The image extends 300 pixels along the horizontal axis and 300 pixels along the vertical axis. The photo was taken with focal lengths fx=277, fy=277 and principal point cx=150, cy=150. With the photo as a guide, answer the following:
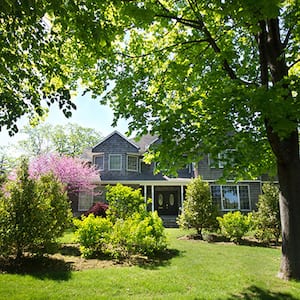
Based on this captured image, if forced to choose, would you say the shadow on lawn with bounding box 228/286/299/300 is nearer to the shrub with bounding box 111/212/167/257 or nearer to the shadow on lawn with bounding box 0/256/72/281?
the shrub with bounding box 111/212/167/257

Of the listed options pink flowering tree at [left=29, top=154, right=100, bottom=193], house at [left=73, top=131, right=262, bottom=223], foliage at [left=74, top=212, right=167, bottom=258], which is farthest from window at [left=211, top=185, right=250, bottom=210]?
foliage at [left=74, top=212, right=167, bottom=258]

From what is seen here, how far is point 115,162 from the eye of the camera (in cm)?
2369

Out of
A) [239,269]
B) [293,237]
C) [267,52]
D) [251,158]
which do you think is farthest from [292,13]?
[239,269]

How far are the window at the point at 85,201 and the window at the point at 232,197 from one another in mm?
10047

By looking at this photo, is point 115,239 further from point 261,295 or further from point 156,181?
point 156,181

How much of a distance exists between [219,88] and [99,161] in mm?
18209

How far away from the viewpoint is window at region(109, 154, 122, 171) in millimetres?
23547

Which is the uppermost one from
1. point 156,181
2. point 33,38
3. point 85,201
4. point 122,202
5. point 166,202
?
point 33,38

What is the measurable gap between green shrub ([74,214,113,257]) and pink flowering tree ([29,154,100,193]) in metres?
13.2

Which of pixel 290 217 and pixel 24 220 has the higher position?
pixel 290 217

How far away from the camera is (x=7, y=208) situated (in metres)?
7.57

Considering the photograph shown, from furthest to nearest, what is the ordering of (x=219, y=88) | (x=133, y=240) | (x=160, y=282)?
1. (x=133, y=240)
2. (x=219, y=88)
3. (x=160, y=282)

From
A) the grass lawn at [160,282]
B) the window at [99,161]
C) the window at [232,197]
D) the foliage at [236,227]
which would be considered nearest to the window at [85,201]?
the window at [99,161]

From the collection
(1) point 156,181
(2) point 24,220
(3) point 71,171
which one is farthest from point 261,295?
(3) point 71,171
